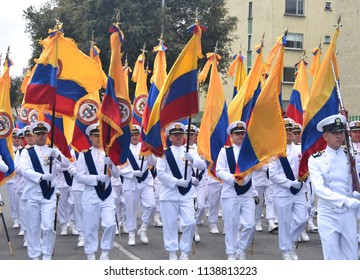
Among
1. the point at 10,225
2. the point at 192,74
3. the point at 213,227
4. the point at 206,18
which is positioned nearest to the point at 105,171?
the point at 192,74

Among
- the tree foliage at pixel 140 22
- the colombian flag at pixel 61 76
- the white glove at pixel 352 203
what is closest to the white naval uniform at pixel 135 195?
the colombian flag at pixel 61 76

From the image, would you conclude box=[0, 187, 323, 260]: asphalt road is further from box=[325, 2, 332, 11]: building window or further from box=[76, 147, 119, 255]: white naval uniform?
box=[325, 2, 332, 11]: building window

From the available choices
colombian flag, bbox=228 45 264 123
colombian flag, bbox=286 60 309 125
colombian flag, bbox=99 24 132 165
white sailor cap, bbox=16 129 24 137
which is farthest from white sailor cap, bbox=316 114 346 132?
white sailor cap, bbox=16 129 24 137

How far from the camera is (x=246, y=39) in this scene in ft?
151

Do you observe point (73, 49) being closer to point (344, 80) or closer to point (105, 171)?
point (105, 171)

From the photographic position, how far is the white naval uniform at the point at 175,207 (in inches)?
354

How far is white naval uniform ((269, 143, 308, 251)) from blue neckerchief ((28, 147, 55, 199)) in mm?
3431

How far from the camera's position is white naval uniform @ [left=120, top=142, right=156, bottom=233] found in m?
11.4

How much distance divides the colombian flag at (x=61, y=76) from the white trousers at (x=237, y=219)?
122 inches

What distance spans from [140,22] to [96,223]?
70.4ft

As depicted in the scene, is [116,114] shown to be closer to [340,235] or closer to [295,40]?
[340,235]

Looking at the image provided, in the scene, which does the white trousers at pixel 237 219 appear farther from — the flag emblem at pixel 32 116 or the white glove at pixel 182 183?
the flag emblem at pixel 32 116

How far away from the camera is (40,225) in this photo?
8.80 m

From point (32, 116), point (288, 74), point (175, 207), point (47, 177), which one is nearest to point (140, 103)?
point (32, 116)
